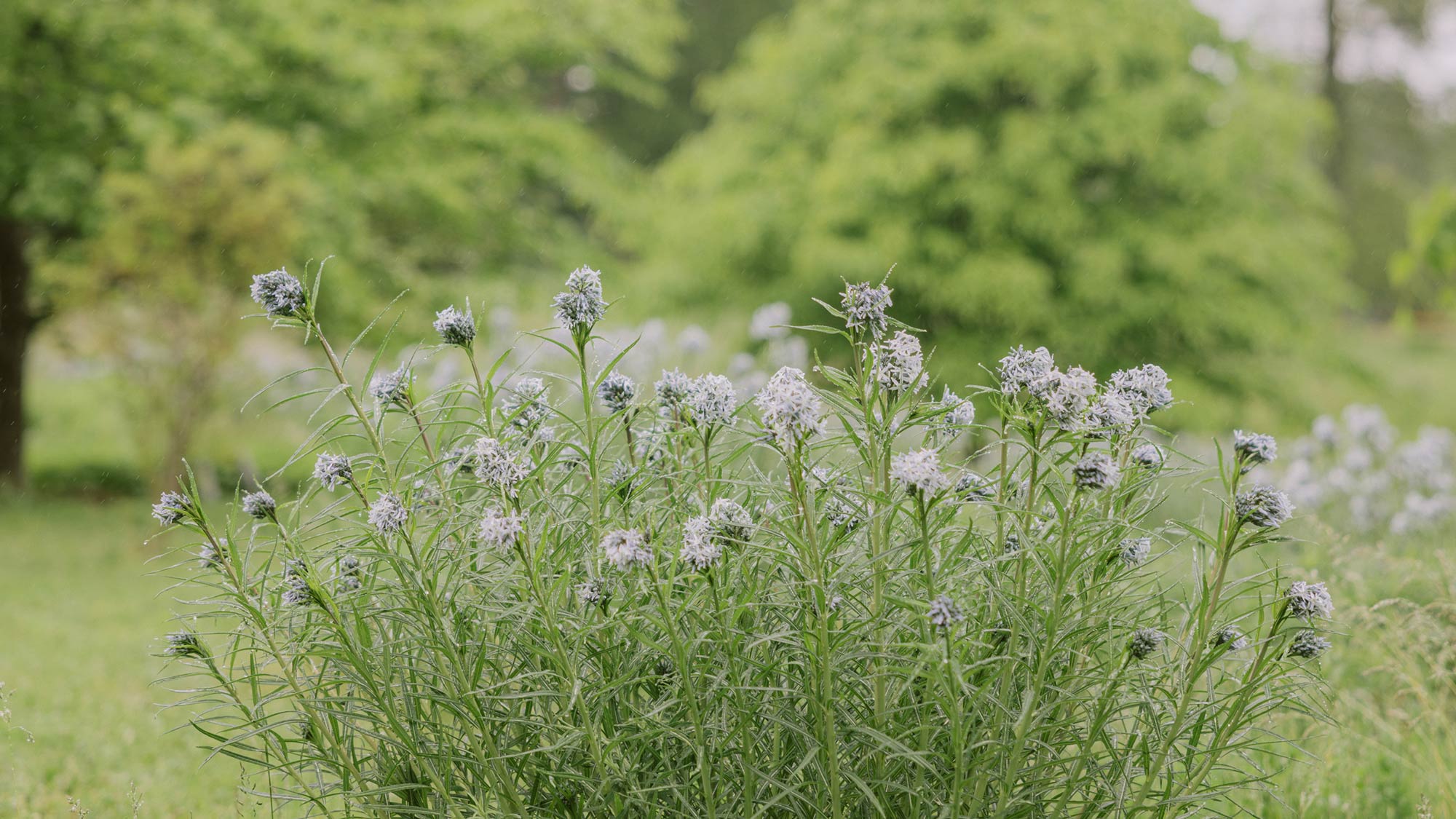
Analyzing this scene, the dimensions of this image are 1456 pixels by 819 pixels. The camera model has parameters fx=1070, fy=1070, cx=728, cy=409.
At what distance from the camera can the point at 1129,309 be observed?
33.0 ft

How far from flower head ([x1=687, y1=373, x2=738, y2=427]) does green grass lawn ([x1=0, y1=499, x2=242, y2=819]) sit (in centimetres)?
95

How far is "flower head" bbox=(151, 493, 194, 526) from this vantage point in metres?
1.89

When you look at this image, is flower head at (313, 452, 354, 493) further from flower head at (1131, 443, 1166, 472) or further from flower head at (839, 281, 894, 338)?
flower head at (1131, 443, 1166, 472)

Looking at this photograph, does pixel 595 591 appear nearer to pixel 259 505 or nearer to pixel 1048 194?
pixel 259 505

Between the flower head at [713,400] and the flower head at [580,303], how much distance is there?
21 cm

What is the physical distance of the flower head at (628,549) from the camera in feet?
5.08

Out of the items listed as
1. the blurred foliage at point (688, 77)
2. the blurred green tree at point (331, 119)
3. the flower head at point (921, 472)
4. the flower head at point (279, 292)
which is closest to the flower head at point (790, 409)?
the flower head at point (921, 472)

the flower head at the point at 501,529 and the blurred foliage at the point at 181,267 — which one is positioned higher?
the blurred foliage at the point at 181,267

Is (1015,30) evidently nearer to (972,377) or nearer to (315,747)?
(972,377)

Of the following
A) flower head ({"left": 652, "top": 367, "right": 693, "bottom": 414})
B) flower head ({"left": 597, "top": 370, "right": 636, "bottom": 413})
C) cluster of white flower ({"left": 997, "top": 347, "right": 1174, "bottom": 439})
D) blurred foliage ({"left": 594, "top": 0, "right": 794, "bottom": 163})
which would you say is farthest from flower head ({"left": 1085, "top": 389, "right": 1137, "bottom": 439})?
blurred foliage ({"left": 594, "top": 0, "right": 794, "bottom": 163})

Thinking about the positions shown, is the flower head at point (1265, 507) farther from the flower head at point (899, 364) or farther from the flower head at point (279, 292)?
the flower head at point (279, 292)

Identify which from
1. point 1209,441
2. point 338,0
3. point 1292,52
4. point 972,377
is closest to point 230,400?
point 338,0

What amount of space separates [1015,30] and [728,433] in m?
9.03

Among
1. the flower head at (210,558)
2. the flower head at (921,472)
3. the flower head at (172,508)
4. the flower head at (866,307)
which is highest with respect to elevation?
the flower head at (866,307)
